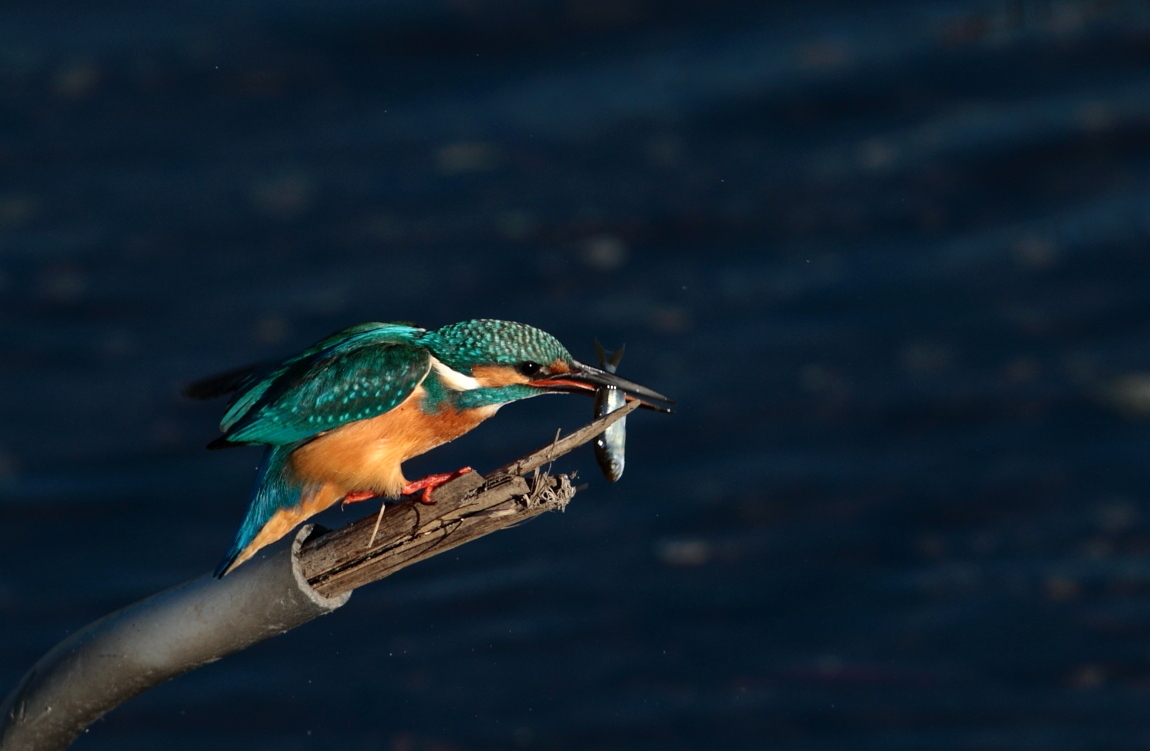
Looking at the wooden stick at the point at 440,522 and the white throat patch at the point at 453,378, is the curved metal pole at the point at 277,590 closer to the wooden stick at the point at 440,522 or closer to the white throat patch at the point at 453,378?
the wooden stick at the point at 440,522

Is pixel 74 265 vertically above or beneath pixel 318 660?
above

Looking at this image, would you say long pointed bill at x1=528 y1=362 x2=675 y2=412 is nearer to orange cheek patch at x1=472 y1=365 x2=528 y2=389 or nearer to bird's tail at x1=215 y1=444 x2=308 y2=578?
orange cheek patch at x1=472 y1=365 x2=528 y2=389

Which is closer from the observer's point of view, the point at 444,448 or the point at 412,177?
the point at 444,448

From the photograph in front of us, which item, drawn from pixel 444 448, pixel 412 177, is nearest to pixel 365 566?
pixel 444 448

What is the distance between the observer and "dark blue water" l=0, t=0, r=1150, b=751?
21.2ft

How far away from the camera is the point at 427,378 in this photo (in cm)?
383

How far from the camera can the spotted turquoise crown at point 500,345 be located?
12.1 ft

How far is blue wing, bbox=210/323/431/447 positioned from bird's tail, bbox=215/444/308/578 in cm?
7

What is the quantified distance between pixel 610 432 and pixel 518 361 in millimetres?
331

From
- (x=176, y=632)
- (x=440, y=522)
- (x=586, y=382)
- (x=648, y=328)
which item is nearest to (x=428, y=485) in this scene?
(x=440, y=522)

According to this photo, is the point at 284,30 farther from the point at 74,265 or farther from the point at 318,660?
the point at 318,660

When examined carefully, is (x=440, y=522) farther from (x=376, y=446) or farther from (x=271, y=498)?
(x=271, y=498)

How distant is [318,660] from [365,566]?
3401 millimetres

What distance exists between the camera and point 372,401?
3764 millimetres
